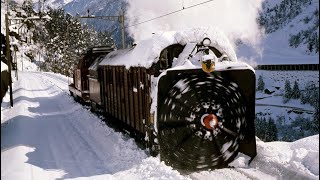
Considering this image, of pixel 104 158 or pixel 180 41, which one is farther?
pixel 104 158

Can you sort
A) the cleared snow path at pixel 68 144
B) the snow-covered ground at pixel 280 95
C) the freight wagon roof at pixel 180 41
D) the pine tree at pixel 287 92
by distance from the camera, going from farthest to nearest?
1. the pine tree at pixel 287 92
2. the snow-covered ground at pixel 280 95
3. the cleared snow path at pixel 68 144
4. the freight wagon roof at pixel 180 41

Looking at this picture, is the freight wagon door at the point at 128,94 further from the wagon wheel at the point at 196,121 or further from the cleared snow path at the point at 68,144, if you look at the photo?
the wagon wheel at the point at 196,121

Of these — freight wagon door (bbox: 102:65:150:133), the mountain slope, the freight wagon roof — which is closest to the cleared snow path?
freight wagon door (bbox: 102:65:150:133)

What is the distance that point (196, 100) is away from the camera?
8719 mm

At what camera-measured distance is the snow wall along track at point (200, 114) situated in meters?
8.64

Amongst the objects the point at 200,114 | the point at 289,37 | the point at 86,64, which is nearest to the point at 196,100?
the point at 200,114

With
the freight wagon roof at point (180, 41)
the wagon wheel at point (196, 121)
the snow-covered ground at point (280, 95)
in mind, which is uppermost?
the freight wagon roof at point (180, 41)

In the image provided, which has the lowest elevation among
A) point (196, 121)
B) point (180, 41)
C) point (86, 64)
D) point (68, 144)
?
point (68, 144)

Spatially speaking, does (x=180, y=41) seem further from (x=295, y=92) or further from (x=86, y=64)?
(x=295, y=92)

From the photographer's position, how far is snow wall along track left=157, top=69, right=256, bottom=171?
28.3ft

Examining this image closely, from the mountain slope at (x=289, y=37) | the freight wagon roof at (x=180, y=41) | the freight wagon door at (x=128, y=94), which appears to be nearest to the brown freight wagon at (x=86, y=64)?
the freight wagon door at (x=128, y=94)

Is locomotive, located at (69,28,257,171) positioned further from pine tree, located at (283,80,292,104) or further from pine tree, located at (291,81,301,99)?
pine tree, located at (291,81,301,99)

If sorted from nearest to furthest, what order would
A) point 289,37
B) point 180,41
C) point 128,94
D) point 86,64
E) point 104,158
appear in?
point 180,41, point 104,158, point 128,94, point 86,64, point 289,37

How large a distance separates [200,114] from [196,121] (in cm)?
19
